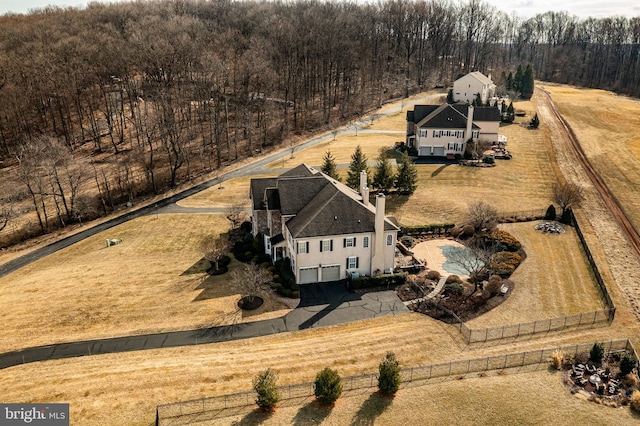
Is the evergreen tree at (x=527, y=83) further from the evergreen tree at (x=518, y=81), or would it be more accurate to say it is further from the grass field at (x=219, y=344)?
the grass field at (x=219, y=344)

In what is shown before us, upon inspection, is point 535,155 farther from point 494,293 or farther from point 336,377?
A: point 336,377

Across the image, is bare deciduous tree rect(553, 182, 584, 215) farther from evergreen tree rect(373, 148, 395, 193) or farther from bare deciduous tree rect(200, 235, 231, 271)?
bare deciduous tree rect(200, 235, 231, 271)

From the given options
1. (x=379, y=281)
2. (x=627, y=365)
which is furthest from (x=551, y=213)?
(x=627, y=365)

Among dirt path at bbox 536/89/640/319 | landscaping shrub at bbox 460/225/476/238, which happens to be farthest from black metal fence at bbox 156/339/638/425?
landscaping shrub at bbox 460/225/476/238

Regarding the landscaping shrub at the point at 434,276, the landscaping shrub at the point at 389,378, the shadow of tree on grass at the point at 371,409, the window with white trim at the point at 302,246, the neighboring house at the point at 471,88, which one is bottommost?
the landscaping shrub at the point at 434,276

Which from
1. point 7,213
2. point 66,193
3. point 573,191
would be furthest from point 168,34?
point 573,191

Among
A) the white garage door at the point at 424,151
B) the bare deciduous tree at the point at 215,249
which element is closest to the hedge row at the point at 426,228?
the bare deciduous tree at the point at 215,249
